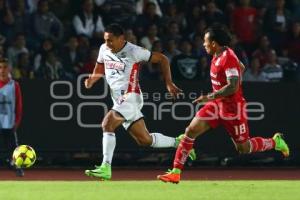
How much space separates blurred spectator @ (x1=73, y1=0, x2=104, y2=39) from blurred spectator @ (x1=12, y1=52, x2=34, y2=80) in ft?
5.36

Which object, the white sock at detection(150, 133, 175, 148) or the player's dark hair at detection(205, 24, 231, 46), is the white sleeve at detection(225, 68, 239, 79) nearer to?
the player's dark hair at detection(205, 24, 231, 46)

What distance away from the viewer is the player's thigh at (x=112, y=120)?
13.4 m

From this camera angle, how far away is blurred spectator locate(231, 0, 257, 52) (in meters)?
20.4

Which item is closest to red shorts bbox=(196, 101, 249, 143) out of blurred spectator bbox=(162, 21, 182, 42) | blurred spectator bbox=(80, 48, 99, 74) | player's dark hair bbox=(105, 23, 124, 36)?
player's dark hair bbox=(105, 23, 124, 36)

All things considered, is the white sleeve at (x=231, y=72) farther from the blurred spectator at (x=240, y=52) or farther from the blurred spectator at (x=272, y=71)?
the blurred spectator at (x=272, y=71)

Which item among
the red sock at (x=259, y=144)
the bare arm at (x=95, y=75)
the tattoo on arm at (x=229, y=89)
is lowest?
the red sock at (x=259, y=144)

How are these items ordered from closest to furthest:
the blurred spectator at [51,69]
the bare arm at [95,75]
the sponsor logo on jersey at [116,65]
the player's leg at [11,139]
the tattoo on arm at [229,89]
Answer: the tattoo on arm at [229,89] < the sponsor logo on jersey at [116,65] < the bare arm at [95,75] < the player's leg at [11,139] < the blurred spectator at [51,69]

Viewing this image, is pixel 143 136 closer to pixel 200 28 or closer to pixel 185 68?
pixel 185 68

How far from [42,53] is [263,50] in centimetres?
458

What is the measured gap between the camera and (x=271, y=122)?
18266 mm
